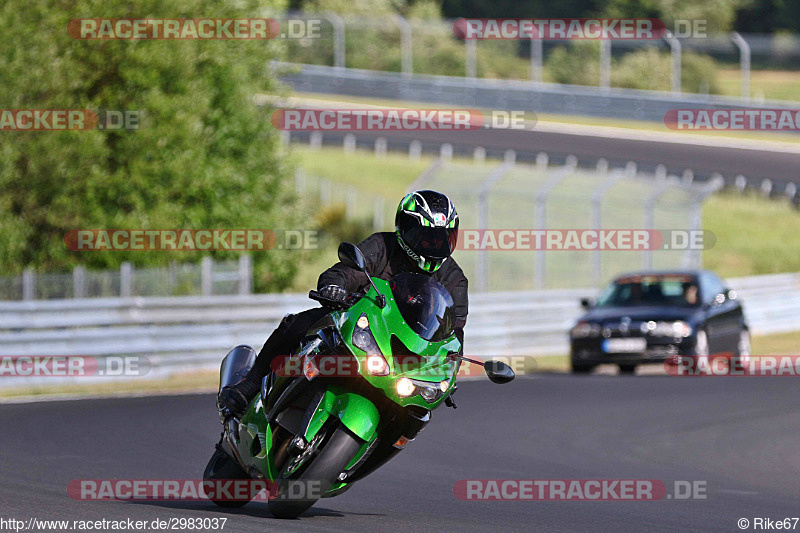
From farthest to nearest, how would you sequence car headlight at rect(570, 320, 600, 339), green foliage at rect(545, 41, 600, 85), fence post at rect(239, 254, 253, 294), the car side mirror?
green foliage at rect(545, 41, 600, 85) → fence post at rect(239, 254, 253, 294) → car headlight at rect(570, 320, 600, 339) → the car side mirror

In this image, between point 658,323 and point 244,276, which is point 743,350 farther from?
point 244,276

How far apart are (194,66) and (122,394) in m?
11.6

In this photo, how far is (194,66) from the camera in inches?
1063

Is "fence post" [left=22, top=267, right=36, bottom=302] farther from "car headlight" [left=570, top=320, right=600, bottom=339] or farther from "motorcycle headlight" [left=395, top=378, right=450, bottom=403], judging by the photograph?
"motorcycle headlight" [left=395, top=378, right=450, bottom=403]

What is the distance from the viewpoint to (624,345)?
19766 mm

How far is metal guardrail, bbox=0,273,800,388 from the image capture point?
1820 cm

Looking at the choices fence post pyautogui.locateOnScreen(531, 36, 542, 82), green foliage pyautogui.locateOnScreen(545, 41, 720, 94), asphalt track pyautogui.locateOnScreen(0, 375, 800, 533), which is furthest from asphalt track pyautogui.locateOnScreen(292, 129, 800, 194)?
asphalt track pyautogui.locateOnScreen(0, 375, 800, 533)

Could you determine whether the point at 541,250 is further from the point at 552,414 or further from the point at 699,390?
the point at 552,414

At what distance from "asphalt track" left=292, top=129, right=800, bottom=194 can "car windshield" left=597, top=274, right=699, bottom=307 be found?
16351mm

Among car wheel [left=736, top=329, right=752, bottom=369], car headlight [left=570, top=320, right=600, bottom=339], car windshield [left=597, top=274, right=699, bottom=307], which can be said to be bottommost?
car wheel [left=736, top=329, right=752, bottom=369]

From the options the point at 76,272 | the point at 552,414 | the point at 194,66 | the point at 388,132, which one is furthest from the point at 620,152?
the point at 552,414

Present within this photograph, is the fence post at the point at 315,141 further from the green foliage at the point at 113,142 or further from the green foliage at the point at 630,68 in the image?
the green foliage at the point at 113,142

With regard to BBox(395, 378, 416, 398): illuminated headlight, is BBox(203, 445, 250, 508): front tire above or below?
below

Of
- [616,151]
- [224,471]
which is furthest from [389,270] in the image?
[616,151]
